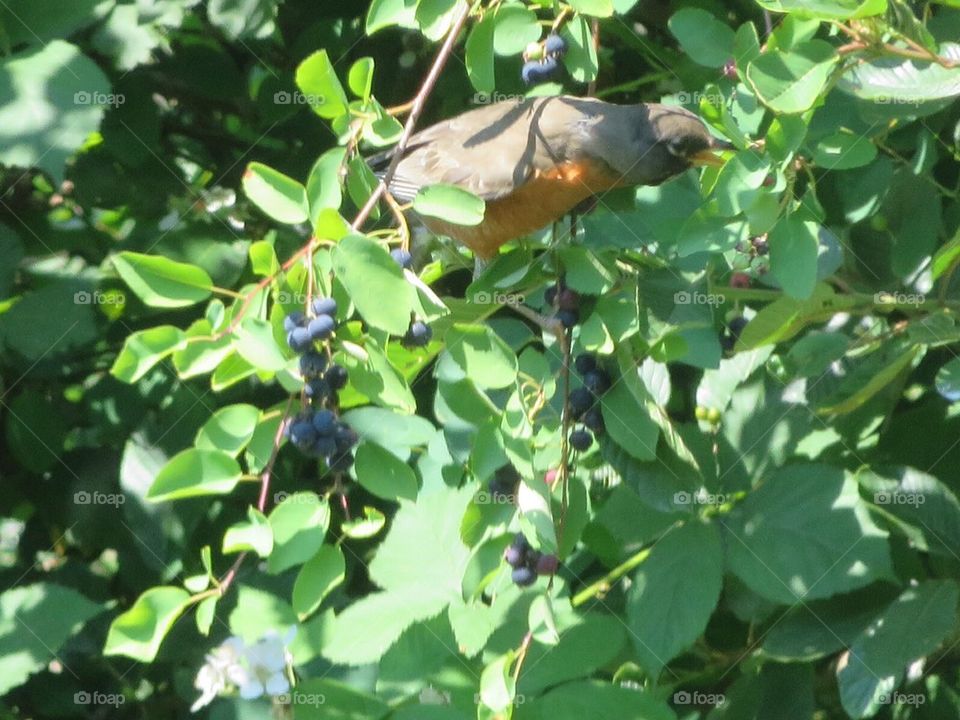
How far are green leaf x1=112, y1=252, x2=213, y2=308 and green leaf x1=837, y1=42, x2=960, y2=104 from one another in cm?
82

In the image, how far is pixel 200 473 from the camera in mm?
1283

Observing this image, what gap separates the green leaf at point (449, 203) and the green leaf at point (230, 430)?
0.30 m

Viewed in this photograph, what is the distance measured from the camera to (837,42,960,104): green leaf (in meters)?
1.45

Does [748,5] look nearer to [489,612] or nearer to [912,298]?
[912,298]

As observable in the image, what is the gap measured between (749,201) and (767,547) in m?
0.59

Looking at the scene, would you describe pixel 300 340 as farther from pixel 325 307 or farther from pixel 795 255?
pixel 795 255

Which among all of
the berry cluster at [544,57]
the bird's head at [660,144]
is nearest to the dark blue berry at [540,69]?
the berry cluster at [544,57]

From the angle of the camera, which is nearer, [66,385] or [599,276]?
[599,276]

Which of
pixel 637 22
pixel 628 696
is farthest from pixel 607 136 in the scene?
pixel 628 696

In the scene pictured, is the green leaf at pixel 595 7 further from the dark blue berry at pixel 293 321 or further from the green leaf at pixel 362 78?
the dark blue berry at pixel 293 321

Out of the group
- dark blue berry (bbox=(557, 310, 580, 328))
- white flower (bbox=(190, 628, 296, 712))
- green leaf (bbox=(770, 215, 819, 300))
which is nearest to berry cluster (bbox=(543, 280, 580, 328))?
dark blue berry (bbox=(557, 310, 580, 328))

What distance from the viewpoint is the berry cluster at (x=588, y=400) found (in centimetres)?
154

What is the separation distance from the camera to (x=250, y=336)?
1.21 m

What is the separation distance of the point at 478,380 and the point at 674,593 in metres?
0.58
